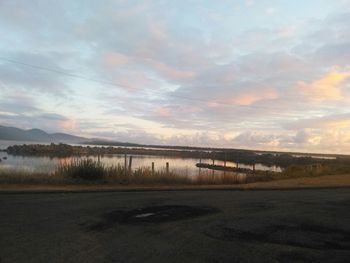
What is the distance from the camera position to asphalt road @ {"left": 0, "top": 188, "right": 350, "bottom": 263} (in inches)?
307

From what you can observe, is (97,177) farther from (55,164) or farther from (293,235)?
(293,235)

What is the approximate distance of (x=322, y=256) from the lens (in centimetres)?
791

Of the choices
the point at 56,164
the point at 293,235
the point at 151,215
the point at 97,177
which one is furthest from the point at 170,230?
the point at 56,164

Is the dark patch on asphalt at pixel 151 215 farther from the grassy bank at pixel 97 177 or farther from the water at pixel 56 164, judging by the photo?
the water at pixel 56 164

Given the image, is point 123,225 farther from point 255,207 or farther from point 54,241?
point 255,207

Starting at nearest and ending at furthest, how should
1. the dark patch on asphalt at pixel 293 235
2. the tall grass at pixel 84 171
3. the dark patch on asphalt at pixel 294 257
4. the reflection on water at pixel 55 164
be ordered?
the dark patch on asphalt at pixel 294 257, the dark patch on asphalt at pixel 293 235, the tall grass at pixel 84 171, the reflection on water at pixel 55 164

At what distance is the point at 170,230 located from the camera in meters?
9.91

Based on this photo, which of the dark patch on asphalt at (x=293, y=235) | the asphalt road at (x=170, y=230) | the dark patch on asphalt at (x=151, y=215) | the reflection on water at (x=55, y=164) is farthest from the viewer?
the reflection on water at (x=55, y=164)

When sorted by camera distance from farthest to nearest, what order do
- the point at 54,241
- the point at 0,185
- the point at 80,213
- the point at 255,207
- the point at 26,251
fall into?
1. the point at 0,185
2. the point at 255,207
3. the point at 80,213
4. the point at 54,241
5. the point at 26,251

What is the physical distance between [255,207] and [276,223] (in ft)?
9.10

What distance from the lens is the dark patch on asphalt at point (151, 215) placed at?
425 inches

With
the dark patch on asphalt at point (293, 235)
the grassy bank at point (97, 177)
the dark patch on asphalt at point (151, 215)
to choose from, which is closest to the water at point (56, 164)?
the grassy bank at point (97, 177)

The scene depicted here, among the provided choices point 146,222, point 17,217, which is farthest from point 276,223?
point 17,217

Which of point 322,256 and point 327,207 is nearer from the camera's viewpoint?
point 322,256
